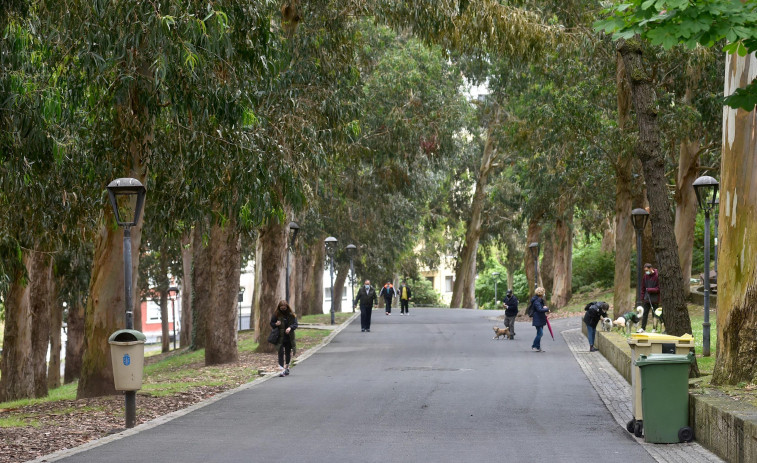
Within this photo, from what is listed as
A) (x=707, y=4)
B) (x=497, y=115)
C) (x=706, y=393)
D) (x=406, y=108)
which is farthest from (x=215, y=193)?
(x=497, y=115)

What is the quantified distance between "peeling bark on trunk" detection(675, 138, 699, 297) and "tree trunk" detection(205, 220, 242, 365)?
15112mm

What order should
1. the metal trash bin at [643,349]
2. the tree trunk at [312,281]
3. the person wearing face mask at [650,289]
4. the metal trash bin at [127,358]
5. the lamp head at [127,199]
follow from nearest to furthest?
1. the metal trash bin at [643,349]
2. the metal trash bin at [127,358]
3. the lamp head at [127,199]
4. the person wearing face mask at [650,289]
5. the tree trunk at [312,281]

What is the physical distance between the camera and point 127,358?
41.4 ft

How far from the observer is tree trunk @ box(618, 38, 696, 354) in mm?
14891

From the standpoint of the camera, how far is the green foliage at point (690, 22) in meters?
8.22

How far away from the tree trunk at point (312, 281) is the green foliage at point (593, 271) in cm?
1188

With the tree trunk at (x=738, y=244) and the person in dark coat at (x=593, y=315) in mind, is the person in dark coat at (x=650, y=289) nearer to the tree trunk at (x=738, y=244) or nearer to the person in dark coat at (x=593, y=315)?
the person in dark coat at (x=593, y=315)

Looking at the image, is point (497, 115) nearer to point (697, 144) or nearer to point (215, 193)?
point (697, 144)

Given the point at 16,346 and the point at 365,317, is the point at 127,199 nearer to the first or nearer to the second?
the point at 16,346

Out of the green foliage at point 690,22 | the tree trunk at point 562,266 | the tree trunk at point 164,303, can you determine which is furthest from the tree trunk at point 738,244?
the tree trunk at point 164,303

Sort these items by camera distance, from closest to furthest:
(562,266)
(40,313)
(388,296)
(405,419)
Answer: (405,419)
(40,313)
(562,266)
(388,296)

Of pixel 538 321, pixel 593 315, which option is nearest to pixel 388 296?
pixel 538 321

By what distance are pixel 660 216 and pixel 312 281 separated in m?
36.4

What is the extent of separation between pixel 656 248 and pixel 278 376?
7.45m
